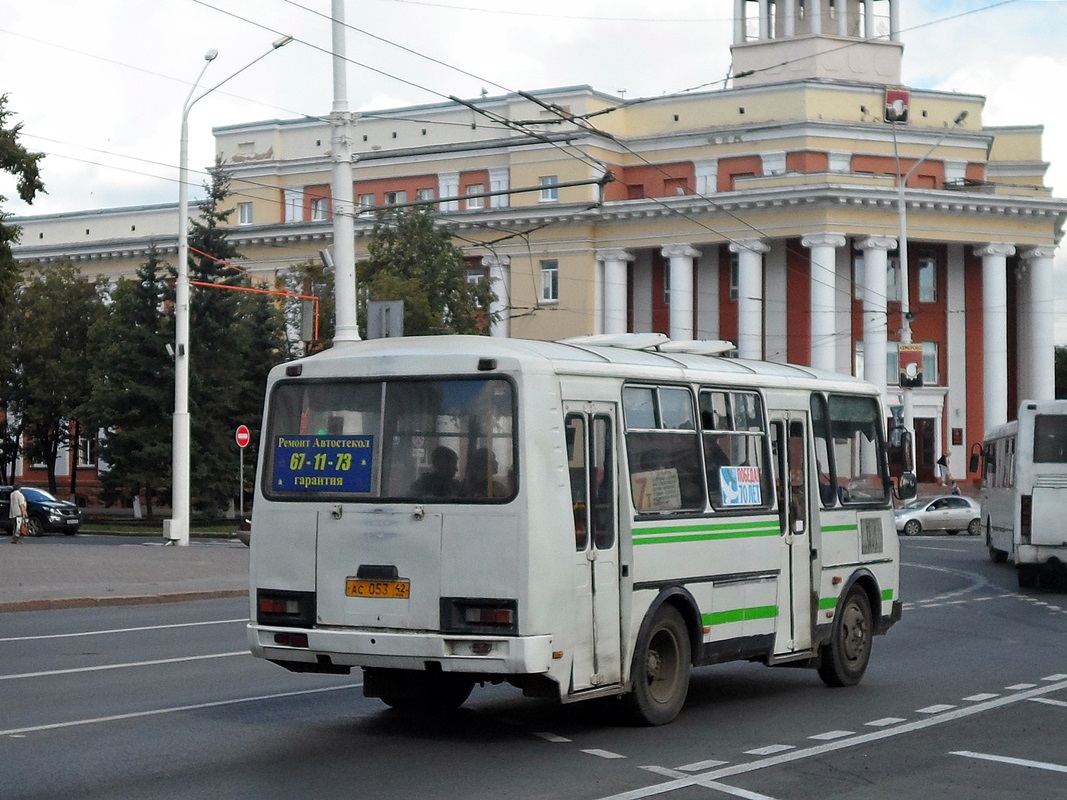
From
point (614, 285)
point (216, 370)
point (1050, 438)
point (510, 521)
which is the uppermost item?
point (614, 285)

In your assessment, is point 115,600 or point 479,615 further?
point 115,600

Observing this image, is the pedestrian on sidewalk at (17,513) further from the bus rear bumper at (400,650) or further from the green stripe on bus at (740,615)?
the bus rear bumper at (400,650)

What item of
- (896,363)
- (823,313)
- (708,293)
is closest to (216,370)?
(708,293)

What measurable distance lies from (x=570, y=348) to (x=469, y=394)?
100cm

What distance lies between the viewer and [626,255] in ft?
235

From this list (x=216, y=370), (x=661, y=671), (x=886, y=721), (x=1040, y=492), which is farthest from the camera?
(x=216, y=370)

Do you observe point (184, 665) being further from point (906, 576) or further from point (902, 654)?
point (906, 576)

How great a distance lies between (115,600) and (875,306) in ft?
168

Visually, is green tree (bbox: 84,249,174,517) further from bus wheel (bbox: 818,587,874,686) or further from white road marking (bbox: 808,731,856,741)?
white road marking (bbox: 808,731,856,741)

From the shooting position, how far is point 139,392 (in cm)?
5378

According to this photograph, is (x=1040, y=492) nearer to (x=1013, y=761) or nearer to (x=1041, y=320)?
(x=1013, y=761)

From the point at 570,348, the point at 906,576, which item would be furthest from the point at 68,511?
the point at 570,348

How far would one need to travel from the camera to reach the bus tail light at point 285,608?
10.4 m

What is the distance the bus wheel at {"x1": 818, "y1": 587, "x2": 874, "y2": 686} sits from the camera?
13.4 meters
